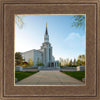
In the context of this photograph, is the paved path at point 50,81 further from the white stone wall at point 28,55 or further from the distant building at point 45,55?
the distant building at point 45,55

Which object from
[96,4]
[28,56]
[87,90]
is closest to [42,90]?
[87,90]

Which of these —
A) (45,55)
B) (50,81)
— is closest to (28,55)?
(45,55)

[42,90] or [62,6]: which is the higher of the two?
[62,6]

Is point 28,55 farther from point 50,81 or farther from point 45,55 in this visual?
point 50,81

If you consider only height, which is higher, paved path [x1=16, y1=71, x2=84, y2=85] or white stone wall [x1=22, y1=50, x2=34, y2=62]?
white stone wall [x1=22, y1=50, x2=34, y2=62]

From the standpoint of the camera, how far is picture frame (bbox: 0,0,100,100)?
12.1 feet

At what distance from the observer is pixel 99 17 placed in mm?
3820

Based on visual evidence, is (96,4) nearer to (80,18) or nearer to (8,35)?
(80,18)

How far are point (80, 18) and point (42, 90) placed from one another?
5208 millimetres

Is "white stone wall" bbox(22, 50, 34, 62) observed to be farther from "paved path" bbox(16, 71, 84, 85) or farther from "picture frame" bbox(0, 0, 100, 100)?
A: "picture frame" bbox(0, 0, 100, 100)

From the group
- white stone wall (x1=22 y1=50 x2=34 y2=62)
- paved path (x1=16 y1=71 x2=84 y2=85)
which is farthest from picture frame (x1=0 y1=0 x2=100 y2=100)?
white stone wall (x1=22 y1=50 x2=34 y2=62)

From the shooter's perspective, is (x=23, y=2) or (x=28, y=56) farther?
(x=28, y=56)

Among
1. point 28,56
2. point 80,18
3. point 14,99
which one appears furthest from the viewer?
point 28,56

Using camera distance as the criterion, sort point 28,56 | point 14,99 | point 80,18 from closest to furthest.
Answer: point 14,99 < point 80,18 < point 28,56
